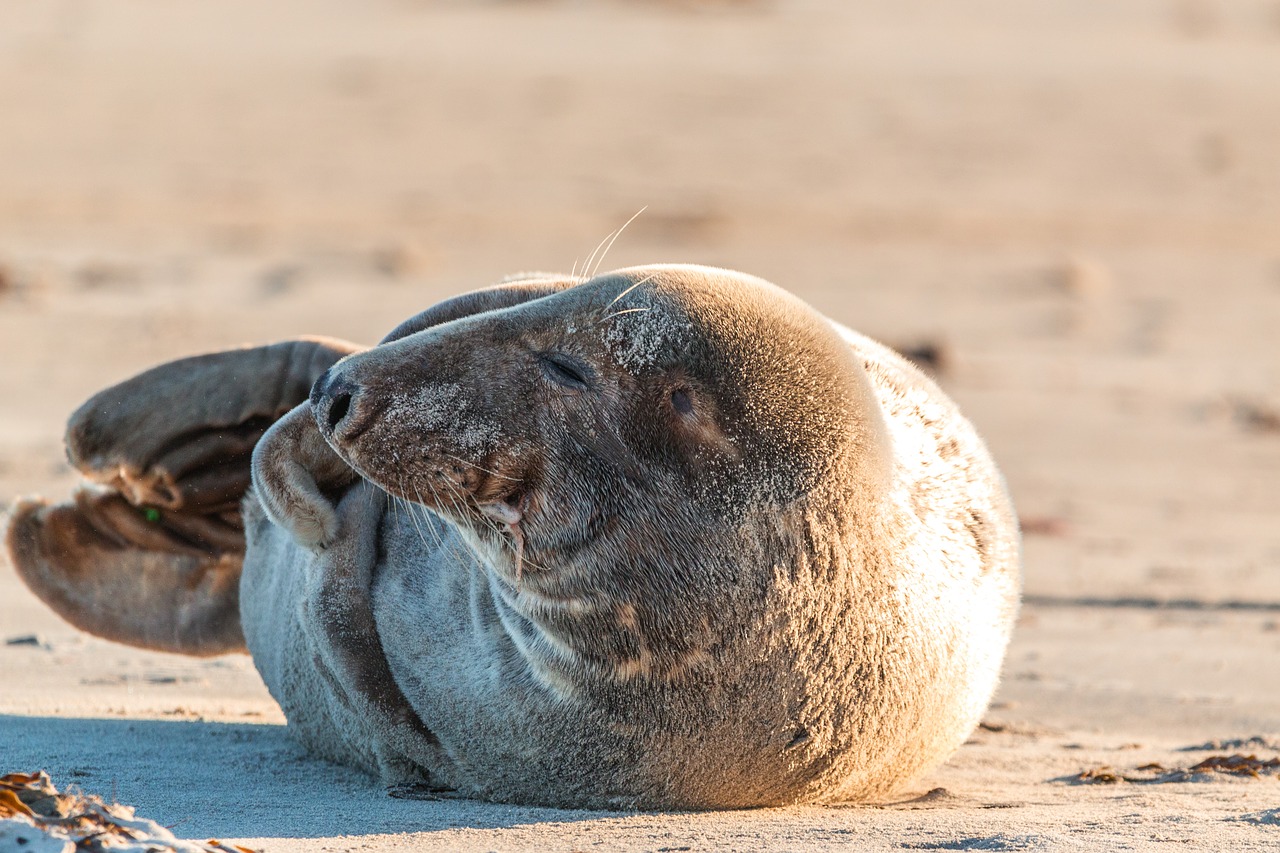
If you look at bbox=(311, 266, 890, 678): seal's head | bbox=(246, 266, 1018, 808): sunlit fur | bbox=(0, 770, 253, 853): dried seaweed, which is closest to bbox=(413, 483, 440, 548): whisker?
bbox=(246, 266, 1018, 808): sunlit fur

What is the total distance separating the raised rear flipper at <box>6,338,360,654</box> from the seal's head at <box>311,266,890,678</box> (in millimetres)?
1777

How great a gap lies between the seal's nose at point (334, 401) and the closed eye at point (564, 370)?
38 centimetres

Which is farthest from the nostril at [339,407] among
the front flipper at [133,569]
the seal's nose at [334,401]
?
the front flipper at [133,569]

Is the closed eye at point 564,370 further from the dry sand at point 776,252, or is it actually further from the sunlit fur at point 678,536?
the dry sand at point 776,252

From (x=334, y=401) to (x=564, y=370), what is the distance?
464mm

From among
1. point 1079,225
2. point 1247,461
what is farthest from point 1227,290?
point 1247,461

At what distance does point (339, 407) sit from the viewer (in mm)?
3703

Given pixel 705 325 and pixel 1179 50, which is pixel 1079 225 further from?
pixel 705 325

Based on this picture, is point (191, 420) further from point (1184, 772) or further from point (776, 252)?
point (776, 252)

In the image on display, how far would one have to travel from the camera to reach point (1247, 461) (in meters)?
10.2

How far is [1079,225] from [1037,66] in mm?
8808

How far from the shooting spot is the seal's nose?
3693mm

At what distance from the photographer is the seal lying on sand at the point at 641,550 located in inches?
145

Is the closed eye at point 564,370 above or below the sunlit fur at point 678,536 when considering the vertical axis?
above
